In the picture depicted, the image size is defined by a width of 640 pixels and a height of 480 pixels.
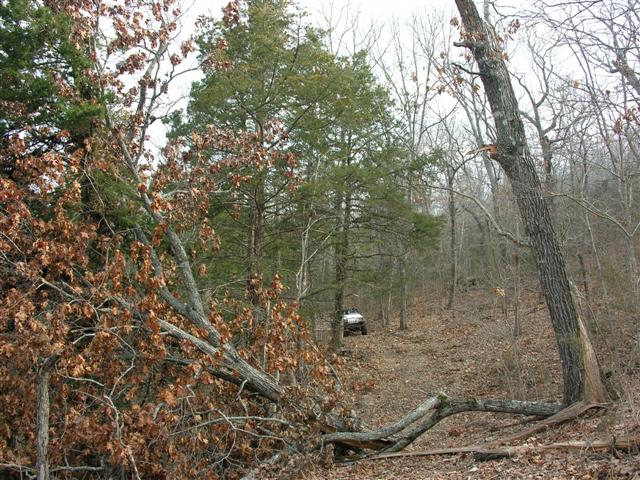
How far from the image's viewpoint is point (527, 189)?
8.30 m

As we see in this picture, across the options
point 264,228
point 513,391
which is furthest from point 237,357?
point 513,391

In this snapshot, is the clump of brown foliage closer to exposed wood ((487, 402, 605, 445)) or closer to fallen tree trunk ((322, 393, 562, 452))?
fallen tree trunk ((322, 393, 562, 452))

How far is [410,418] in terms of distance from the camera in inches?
309

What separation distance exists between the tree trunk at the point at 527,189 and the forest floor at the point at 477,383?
73 centimetres

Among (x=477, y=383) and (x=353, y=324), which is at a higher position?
(x=353, y=324)

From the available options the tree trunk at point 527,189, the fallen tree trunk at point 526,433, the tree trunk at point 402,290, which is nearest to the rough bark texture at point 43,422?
the fallen tree trunk at point 526,433

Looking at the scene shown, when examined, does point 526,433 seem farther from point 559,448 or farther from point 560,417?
point 559,448

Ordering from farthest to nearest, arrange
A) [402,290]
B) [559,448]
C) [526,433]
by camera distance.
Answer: [402,290] → [526,433] → [559,448]

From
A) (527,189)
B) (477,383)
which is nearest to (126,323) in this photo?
(527,189)

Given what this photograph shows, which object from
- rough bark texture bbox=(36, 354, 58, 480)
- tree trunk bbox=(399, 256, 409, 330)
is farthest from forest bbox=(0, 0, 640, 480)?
tree trunk bbox=(399, 256, 409, 330)

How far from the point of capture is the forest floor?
18.5 feet

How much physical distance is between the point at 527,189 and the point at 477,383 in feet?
25.0

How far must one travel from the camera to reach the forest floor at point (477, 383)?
564 cm

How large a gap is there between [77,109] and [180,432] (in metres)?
4.70
